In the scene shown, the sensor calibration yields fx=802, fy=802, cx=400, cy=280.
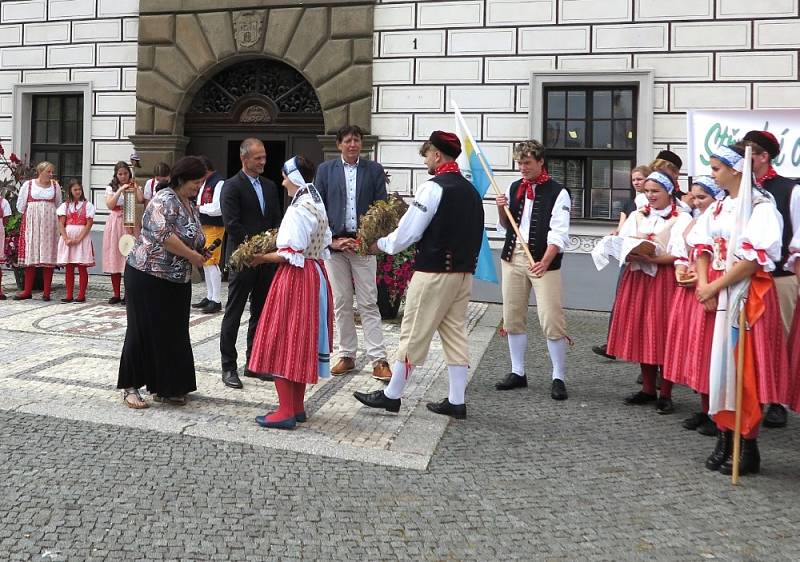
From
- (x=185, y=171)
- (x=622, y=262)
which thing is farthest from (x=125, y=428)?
(x=622, y=262)

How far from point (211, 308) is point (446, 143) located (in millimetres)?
5162

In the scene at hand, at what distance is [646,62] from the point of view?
1041 centimetres

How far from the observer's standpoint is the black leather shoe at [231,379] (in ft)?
19.3

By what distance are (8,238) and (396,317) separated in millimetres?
5412

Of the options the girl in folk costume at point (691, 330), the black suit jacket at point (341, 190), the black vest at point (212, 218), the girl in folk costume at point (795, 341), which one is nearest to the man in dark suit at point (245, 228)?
the black suit jacket at point (341, 190)

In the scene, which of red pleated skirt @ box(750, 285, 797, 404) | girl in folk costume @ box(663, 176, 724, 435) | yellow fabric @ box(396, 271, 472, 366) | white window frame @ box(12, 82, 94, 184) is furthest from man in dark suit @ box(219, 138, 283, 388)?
white window frame @ box(12, 82, 94, 184)

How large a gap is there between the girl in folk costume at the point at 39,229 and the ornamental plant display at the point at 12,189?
0.34 m

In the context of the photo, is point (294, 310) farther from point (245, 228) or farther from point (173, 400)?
point (245, 228)

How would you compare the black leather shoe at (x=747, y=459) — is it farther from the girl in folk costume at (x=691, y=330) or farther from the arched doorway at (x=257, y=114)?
the arched doorway at (x=257, y=114)

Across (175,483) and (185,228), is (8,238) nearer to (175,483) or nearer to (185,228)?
(185,228)

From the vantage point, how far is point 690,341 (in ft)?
15.5

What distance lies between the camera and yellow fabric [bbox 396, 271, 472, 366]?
16.6 feet

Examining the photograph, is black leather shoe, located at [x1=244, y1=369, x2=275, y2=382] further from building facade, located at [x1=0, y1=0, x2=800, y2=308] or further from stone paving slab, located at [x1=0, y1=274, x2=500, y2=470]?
building facade, located at [x1=0, y1=0, x2=800, y2=308]

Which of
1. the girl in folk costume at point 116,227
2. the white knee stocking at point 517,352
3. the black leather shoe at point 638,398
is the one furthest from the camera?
the girl in folk costume at point 116,227
